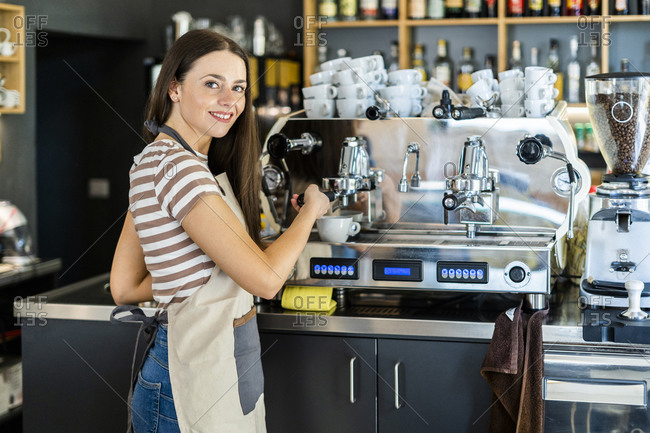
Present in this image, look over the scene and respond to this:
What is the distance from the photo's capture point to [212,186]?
58.6 inches

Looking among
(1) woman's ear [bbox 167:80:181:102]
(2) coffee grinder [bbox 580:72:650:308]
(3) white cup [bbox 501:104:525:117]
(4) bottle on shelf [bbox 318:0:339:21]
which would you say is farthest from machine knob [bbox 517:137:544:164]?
(4) bottle on shelf [bbox 318:0:339:21]

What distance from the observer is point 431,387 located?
194cm

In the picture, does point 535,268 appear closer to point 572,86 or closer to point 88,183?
point 572,86

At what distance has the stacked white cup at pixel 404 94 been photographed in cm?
232

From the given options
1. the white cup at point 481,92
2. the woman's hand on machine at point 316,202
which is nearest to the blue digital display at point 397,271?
the woman's hand on machine at point 316,202

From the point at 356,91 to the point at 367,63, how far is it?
12cm

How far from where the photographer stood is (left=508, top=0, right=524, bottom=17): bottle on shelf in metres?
4.19

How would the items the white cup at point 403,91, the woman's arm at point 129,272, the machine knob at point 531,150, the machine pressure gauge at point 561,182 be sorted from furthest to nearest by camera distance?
the white cup at point 403,91 < the machine pressure gauge at point 561,182 < the machine knob at point 531,150 < the woman's arm at point 129,272

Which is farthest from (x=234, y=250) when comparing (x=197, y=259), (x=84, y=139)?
(x=84, y=139)

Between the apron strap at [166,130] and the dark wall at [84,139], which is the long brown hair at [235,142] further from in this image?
the dark wall at [84,139]

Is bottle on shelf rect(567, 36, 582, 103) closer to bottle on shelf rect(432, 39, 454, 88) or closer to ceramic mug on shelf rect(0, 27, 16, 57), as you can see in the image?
bottle on shelf rect(432, 39, 454, 88)

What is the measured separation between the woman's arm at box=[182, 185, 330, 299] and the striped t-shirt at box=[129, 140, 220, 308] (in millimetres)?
26

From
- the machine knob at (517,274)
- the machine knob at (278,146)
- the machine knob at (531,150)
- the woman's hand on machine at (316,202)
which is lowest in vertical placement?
the machine knob at (517,274)

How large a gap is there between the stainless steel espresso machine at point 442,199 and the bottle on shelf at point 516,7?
204 cm
